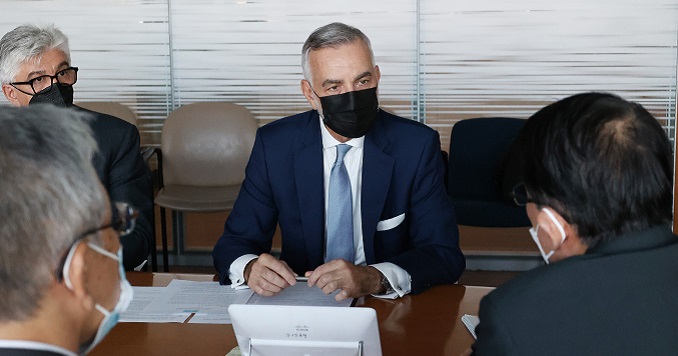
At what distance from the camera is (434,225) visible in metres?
2.57

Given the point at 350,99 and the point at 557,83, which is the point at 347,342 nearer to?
the point at 350,99

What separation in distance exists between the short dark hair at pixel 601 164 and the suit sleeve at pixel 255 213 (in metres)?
1.34

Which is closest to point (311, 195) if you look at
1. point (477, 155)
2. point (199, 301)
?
point (199, 301)

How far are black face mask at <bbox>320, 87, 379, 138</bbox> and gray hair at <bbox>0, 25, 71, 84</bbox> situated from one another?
1060 mm

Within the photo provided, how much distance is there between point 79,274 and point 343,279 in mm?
1045

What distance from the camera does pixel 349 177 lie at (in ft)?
8.70

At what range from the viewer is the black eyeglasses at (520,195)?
1.49 m

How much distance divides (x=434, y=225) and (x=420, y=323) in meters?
0.64

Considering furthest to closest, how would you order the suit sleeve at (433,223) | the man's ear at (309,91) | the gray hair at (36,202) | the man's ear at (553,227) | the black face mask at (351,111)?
the man's ear at (309,91) → the black face mask at (351,111) → the suit sleeve at (433,223) → the man's ear at (553,227) → the gray hair at (36,202)

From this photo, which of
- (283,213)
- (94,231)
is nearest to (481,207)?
(283,213)

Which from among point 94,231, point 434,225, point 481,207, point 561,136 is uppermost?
point 561,136

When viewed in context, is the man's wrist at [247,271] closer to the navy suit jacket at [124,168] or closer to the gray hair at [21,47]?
the navy suit jacket at [124,168]

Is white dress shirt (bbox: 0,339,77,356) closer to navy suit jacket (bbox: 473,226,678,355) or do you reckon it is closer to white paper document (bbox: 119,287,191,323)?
navy suit jacket (bbox: 473,226,678,355)

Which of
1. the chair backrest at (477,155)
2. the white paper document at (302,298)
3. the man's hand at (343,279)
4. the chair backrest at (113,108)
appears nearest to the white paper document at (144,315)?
the white paper document at (302,298)
